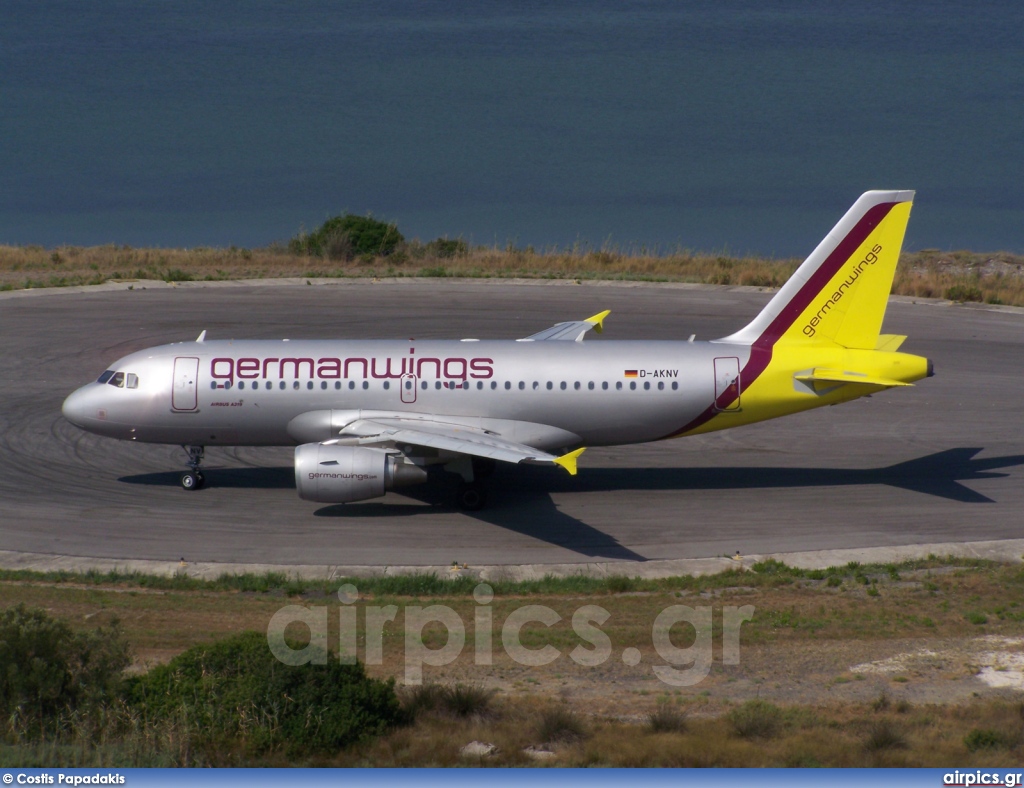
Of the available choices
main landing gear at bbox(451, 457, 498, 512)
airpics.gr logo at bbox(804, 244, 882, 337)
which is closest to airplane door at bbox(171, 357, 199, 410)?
main landing gear at bbox(451, 457, 498, 512)

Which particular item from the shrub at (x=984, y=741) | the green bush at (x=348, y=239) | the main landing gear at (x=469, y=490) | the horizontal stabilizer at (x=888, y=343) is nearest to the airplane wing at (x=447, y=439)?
the main landing gear at (x=469, y=490)

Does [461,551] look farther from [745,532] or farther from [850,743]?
[850,743]

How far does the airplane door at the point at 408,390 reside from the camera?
100 ft

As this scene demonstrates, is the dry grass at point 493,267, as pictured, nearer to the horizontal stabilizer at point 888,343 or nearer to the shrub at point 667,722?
the horizontal stabilizer at point 888,343

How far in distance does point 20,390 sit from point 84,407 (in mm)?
12441

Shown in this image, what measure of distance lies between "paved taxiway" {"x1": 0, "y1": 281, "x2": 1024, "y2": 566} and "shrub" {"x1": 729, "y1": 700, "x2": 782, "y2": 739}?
10.2 m

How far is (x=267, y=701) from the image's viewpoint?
47.6ft

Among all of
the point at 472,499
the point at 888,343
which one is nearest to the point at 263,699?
the point at 472,499

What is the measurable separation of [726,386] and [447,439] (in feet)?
26.6

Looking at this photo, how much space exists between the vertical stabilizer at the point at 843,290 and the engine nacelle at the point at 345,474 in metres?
11.1

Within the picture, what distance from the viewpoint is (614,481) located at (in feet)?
109

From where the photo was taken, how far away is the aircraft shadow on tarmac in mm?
30266

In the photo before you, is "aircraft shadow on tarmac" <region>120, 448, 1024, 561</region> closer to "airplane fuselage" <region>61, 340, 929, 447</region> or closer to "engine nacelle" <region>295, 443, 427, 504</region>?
"engine nacelle" <region>295, 443, 427, 504</region>

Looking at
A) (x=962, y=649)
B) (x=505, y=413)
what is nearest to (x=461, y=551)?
(x=505, y=413)
